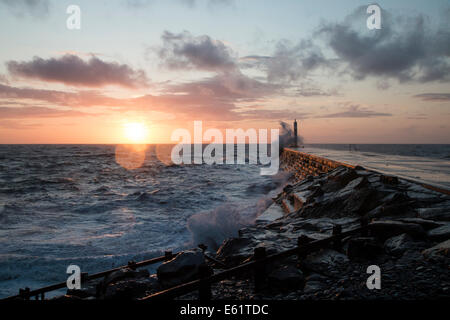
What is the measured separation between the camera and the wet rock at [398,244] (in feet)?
11.9

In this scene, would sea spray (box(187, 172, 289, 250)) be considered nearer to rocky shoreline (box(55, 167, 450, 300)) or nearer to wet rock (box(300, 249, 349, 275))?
rocky shoreline (box(55, 167, 450, 300))

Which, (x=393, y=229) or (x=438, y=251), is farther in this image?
(x=393, y=229)

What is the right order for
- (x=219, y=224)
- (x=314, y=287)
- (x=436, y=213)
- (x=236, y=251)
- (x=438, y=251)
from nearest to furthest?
(x=314, y=287), (x=438, y=251), (x=436, y=213), (x=236, y=251), (x=219, y=224)

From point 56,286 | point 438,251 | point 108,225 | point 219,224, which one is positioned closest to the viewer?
point 438,251

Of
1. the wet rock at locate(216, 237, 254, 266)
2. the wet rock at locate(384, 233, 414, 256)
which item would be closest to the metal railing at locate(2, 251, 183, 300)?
the wet rock at locate(216, 237, 254, 266)

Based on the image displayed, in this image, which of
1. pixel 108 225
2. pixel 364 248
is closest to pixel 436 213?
pixel 364 248

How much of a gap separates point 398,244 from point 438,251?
1.68 ft

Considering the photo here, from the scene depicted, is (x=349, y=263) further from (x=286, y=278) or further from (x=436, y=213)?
(x=436, y=213)

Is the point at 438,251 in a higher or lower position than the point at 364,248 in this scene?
higher

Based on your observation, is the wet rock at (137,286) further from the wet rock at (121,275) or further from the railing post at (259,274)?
the railing post at (259,274)

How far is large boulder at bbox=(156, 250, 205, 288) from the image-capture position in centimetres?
392

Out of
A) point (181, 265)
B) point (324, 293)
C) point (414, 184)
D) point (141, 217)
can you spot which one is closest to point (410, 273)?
point (324, 293)

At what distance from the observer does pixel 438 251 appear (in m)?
3.31
